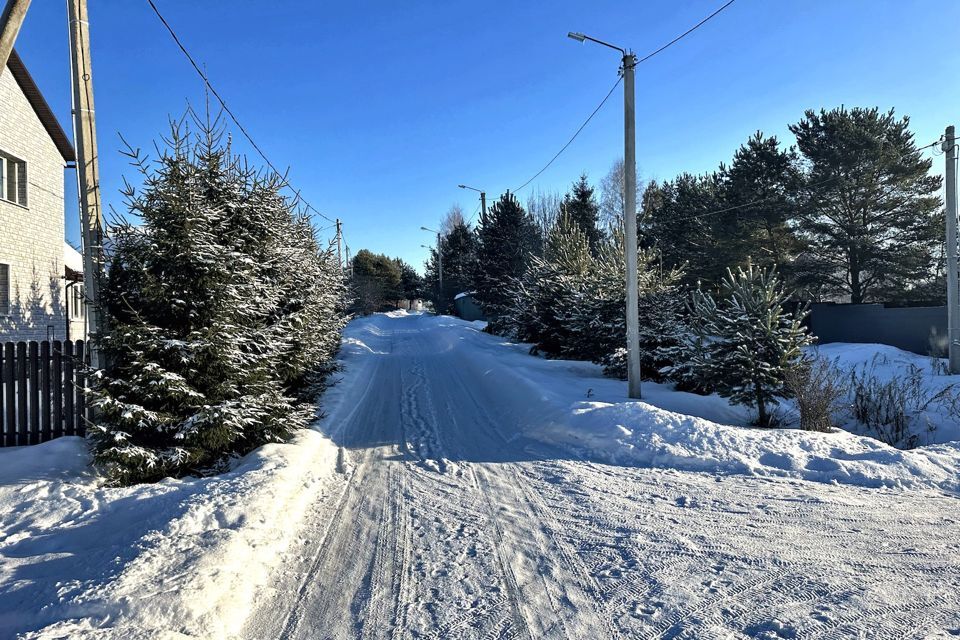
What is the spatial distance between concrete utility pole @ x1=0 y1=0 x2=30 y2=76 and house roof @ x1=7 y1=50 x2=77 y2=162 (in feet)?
41.0

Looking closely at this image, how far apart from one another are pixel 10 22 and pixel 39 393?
14.0 feet

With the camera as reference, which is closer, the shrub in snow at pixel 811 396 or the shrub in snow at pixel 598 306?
the shrub in snow at pixel 811 396

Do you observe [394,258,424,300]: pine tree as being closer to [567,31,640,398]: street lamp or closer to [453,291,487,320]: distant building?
[453,291,487,320]: distant building

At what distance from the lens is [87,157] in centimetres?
608

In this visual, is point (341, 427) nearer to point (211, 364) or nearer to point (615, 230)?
point (211, 364)

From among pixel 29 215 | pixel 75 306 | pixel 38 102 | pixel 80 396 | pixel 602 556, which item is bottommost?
pixel 602 556

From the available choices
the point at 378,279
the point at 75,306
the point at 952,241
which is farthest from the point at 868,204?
the point at 378,279

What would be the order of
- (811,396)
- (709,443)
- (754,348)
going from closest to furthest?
(709,443), (811,396), (754,348)

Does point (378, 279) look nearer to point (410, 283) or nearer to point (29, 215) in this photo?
point (410, 283)

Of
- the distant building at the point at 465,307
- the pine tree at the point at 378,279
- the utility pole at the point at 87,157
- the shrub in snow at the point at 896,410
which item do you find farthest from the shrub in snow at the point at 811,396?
the pine tree at the point at 378,279

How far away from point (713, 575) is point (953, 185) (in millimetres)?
14926

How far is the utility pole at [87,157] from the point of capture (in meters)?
6.02

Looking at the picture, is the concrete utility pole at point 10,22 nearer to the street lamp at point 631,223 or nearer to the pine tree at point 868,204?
the street lamp at point 631,223

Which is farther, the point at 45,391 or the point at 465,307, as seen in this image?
the point at 465,307
